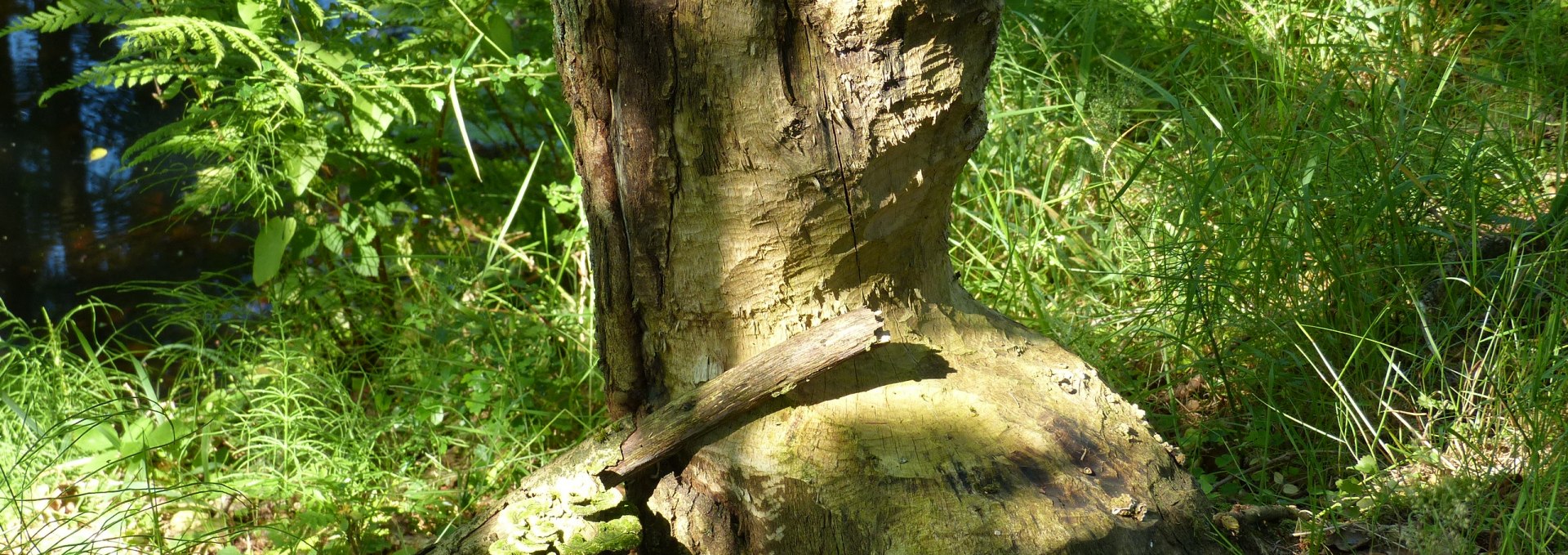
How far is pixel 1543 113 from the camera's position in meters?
2.80

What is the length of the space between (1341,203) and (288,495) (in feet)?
9.17

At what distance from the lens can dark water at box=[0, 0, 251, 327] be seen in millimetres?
4500

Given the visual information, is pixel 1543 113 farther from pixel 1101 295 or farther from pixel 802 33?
pixel 802 33

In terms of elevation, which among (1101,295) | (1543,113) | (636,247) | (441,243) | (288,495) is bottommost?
(288,495)

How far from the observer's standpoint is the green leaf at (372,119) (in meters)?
3.16

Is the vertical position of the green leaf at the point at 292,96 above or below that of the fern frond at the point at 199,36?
below

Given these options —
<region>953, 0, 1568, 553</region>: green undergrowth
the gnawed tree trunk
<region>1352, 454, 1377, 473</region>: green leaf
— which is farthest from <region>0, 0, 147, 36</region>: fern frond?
<region>1352, 454, 1377, 473</region>: green leaf

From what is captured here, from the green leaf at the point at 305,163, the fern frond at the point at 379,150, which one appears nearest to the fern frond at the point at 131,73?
the green leaf at the point at 305,163

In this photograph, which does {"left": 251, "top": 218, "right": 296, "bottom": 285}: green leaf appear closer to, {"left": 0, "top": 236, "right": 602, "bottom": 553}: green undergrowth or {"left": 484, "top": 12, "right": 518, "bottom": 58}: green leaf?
{"left": 0, "top": 236, "right": 602, "bottom": 553}: green undergrowth

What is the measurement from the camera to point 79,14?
300cm

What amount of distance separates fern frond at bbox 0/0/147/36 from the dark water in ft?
3.91

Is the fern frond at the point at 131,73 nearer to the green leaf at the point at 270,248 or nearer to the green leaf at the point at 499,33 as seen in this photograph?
the green leaf at the point at 270,248

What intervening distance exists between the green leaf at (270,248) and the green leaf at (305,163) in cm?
19

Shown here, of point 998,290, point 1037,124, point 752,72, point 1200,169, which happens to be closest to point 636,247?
point 752,72
